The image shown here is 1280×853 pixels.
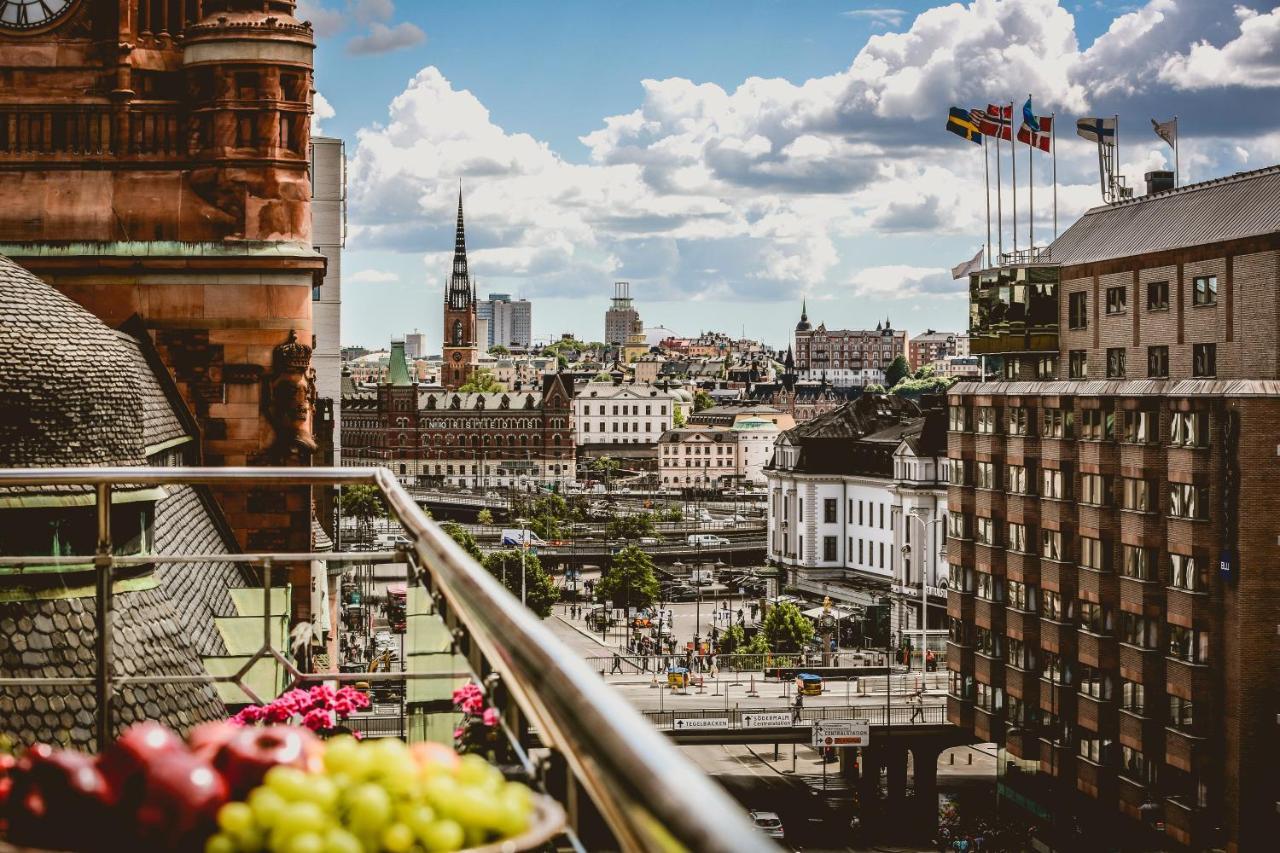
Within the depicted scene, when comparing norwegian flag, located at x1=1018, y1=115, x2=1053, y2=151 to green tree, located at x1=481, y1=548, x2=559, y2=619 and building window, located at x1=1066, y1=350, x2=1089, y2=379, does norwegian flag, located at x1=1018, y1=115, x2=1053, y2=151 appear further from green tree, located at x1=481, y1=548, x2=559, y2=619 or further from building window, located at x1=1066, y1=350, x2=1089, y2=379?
green tree, located at x1=481, y1=548, x2=559, y2=619

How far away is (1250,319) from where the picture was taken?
1725 inches

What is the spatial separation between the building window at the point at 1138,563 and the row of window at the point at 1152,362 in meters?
4.77

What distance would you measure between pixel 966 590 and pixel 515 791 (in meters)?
55.5

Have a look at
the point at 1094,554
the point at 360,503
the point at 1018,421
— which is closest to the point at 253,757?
the point at 1094,554

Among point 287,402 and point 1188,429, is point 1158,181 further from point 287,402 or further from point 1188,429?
point 287,402

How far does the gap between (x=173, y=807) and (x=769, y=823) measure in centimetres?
5288

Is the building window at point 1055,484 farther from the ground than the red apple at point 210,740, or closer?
closer

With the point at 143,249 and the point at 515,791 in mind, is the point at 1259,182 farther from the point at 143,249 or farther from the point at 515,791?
the point at 515,791

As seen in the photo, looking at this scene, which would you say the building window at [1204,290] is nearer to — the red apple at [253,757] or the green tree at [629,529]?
the red apple at [253,757]

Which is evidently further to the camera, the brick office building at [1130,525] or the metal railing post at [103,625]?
the brick office building at [1130,525]

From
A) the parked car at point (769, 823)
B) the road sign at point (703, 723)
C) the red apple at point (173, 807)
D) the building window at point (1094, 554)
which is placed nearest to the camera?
the red apple at point (173, 807)

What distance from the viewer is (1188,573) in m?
43.4

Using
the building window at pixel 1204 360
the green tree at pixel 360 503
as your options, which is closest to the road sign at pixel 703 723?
the building window at pixel 1204 360

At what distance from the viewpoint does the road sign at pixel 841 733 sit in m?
60.8
